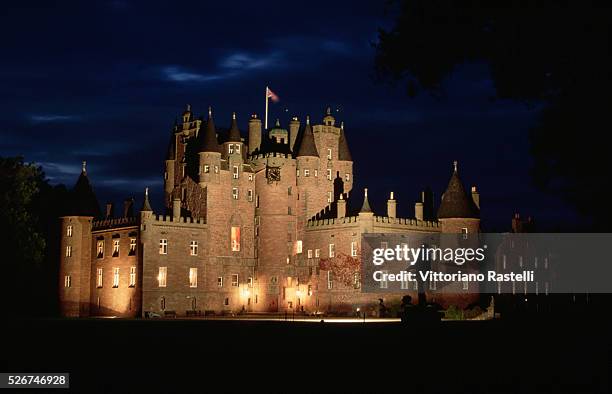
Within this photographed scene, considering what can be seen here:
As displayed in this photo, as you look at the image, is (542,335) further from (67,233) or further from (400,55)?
(67,233)

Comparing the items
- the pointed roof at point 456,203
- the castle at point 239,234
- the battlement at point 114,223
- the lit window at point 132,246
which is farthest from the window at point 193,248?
the pointed roof at point 456,203

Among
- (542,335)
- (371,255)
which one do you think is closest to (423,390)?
(542,335)

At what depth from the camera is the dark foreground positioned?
18.2m

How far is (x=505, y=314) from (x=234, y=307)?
24054mm

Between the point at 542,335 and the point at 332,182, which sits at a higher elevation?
the point at 332,182

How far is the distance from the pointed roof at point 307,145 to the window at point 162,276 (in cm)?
1552

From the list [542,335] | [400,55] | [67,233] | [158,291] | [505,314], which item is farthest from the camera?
[67,233]

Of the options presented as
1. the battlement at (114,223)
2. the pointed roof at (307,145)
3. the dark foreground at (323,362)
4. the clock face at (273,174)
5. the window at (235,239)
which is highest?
the pointed roof at (307,145)

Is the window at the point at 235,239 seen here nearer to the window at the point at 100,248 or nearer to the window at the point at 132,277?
the window at the point at 132,277

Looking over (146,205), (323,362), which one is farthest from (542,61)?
(146,205)

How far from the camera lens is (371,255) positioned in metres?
73.1

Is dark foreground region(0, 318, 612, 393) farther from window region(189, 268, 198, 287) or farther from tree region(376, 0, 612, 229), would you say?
window region(189, 268, 198, 287)

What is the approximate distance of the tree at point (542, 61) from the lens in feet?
55.9

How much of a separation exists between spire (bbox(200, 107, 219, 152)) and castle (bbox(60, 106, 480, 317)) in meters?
0.08
